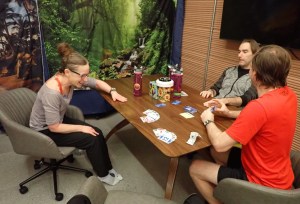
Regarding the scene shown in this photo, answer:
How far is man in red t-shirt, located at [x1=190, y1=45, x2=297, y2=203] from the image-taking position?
1.20 m

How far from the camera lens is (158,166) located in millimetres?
2344

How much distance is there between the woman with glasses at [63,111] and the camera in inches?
67.0

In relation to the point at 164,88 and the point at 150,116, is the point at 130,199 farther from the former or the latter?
the point at 164,88

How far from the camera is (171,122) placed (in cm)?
163

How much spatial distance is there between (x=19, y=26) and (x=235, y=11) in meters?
2.37

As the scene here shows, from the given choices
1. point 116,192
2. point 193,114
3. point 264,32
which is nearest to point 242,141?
point 193,114

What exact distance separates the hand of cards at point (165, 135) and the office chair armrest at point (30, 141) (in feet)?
2.52

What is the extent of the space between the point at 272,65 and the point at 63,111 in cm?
149

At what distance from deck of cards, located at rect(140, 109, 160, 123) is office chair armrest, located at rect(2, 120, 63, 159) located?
0.68m

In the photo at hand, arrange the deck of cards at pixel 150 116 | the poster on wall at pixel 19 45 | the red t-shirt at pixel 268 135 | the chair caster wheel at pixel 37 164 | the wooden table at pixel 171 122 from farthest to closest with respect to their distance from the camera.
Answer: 1. the poster on wall at pixel 19 45
2. the chair caster wheel at pixel 37 164
3. the deck of cards at pixel 150 116
4. the wooden table at pixel 171 122
5. the red t-shirt at pixel 268 135

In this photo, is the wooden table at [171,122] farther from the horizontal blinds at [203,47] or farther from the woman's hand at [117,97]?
the horizontal blinds at [203,47]

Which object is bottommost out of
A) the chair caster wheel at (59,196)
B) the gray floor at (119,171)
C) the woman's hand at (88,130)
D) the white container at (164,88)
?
the gray floor at (119,171)

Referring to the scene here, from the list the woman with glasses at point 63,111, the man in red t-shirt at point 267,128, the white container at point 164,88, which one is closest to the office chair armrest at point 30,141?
the woman with glasses at point 63,111

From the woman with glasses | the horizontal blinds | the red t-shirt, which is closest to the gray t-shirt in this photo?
the woman with glasses
